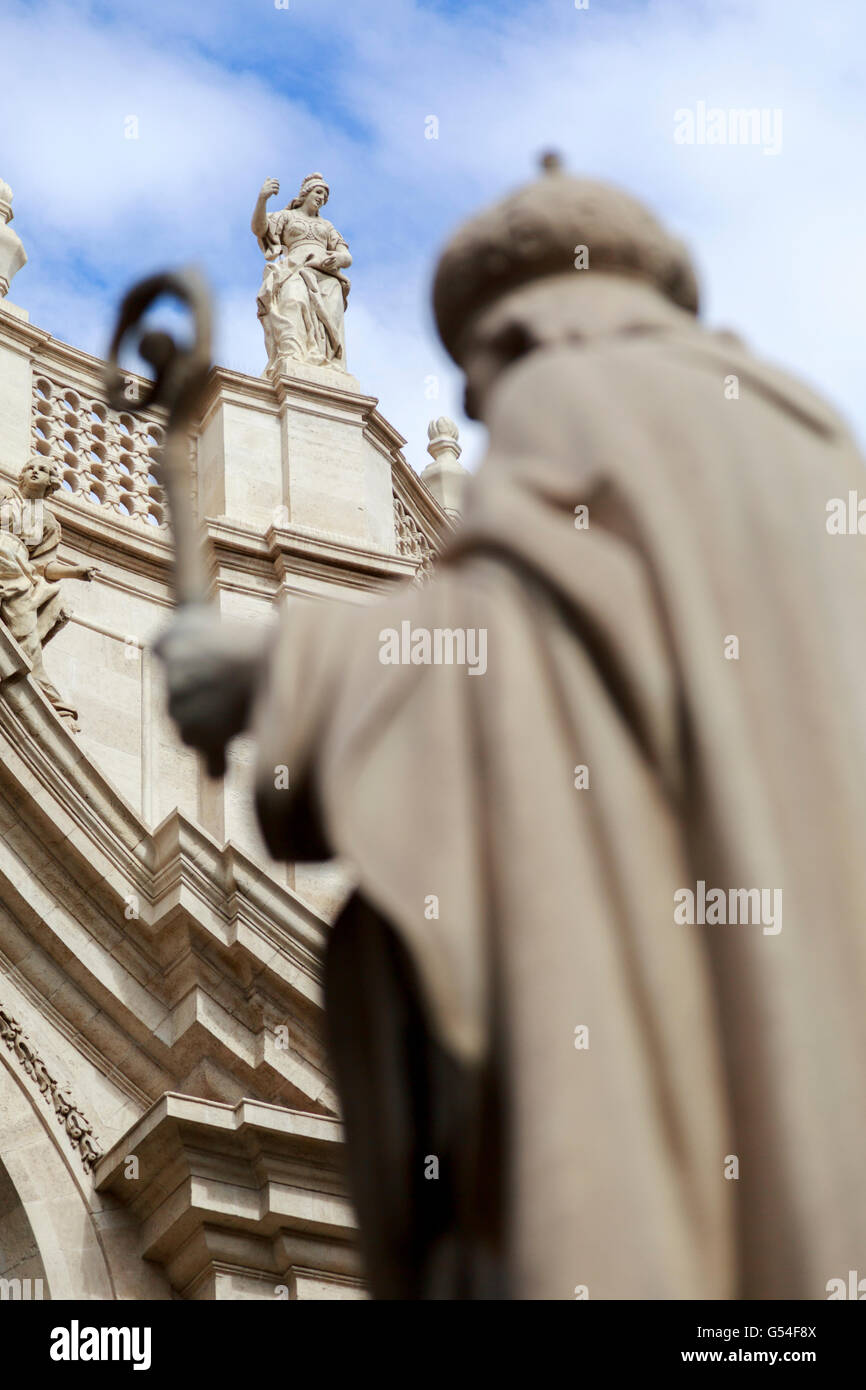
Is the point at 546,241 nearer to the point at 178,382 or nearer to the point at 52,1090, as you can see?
the point at 178,382

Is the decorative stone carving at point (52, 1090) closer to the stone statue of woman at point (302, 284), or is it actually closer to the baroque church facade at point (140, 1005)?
the baroque church facade at point (140, 1005)

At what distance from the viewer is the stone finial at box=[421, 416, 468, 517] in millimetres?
15367

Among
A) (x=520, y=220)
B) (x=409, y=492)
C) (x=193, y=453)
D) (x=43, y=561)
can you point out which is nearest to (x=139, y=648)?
(x=43, y=561)

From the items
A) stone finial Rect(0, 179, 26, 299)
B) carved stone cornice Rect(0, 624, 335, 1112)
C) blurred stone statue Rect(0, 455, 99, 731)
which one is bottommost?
carved stone cornice Rect(0, 624, 335, 1112)

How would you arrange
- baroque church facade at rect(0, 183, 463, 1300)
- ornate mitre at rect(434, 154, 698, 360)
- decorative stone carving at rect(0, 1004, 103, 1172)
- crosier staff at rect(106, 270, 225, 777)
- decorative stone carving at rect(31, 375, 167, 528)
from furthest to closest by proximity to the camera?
1. decorative stone carving at rect(31, 375, 167, 528)
2. decorative stone carving at rect(0, 1004, 103, 1172)
3. baroque church facade at rect(0, 183, 463, 1300)
4. ornate mitre at rect(434, 154, 698, 360)
5. crosier staff at rect(106, 270, 225, 777)

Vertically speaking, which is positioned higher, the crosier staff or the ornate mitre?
the ornate mitre

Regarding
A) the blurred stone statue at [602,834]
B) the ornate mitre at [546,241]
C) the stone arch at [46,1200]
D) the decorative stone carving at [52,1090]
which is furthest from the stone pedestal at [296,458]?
the blurred stone statue at [602,834]

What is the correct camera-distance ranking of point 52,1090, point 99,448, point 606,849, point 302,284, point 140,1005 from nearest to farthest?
point 606,849 → point 52,1090 → point 140,1005 → point 99,448 → point 302,284

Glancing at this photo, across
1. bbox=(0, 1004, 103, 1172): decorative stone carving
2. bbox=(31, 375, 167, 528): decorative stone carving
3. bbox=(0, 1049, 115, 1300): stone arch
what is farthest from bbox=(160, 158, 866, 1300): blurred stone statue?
bbox=(31, 375, 167, 528): decorative stone carving

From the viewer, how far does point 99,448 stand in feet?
39.7

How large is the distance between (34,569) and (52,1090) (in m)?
2.64

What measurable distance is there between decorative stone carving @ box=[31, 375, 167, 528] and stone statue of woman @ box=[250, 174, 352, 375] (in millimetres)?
1080

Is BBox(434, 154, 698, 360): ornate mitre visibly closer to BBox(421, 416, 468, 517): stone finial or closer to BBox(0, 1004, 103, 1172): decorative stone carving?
BBox(0, 1004, 103, 1172): decorative stone carving

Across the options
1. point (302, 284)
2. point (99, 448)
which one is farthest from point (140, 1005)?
point (302, 284)
